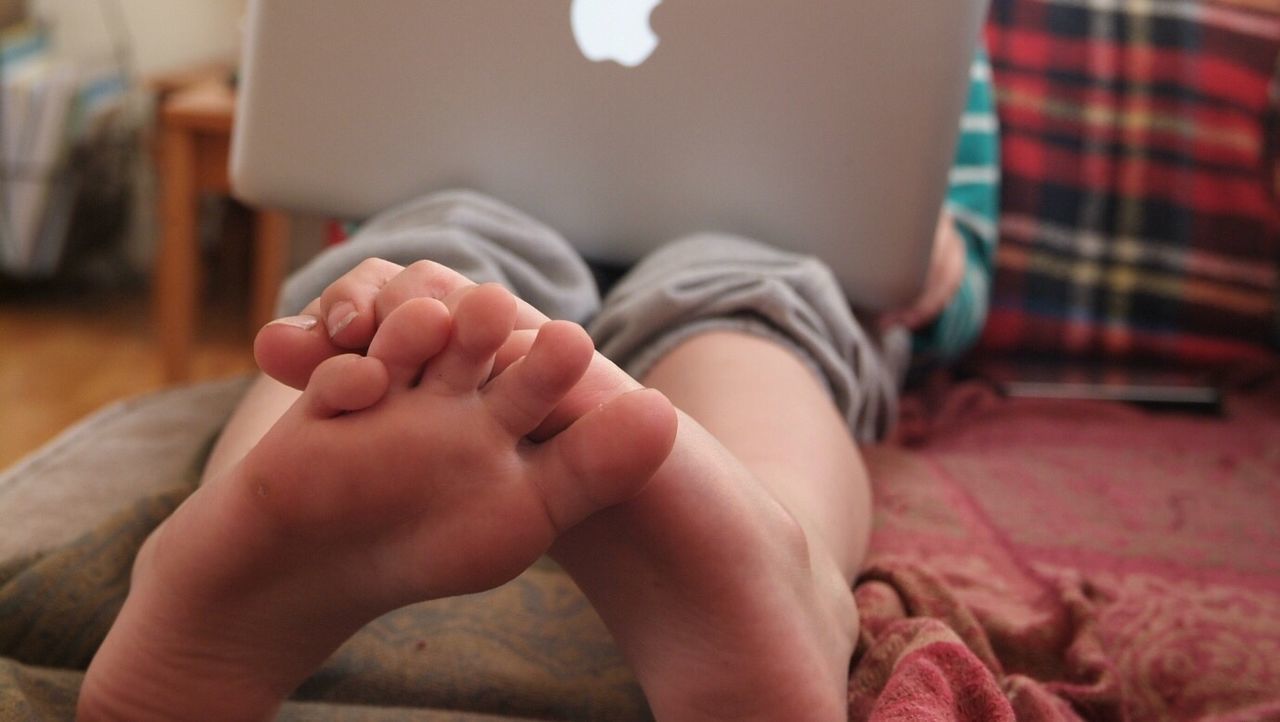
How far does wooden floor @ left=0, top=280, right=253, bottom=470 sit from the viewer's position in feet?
5.38

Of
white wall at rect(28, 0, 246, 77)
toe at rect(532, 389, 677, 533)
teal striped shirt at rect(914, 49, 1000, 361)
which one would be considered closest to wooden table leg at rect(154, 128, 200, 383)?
white wall at rect(28, 0, 246, 77)

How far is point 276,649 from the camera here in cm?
49

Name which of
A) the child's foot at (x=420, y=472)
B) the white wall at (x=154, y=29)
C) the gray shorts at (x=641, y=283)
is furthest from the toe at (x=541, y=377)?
the white wall at (x=154, y=29)

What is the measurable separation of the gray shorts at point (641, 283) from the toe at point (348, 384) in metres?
0.29

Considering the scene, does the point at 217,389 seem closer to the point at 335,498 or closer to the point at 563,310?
the point at 563,310

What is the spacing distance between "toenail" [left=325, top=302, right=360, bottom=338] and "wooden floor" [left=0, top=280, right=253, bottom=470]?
1209 mm

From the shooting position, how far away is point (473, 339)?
40 centimetres

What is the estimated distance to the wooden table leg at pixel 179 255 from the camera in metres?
1.58

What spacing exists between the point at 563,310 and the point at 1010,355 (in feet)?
2.16

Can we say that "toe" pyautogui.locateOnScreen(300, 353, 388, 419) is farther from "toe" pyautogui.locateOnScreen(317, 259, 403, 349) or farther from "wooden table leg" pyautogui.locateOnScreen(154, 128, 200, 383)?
"wooden table leg" pyautogui.locateOnScreen(154, 128, 200, 383)

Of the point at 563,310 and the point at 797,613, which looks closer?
the point at 797,613

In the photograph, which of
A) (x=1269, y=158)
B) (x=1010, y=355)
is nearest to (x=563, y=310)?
(x=1010, y=355)

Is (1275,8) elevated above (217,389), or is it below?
above

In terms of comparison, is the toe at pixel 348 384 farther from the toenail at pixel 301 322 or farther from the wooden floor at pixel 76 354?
the wooden floor at pixel 76 354
